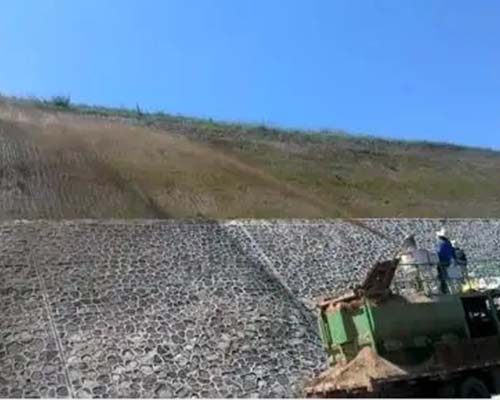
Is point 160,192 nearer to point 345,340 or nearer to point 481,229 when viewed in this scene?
point 481,229

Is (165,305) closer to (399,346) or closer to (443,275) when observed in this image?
(443,275)

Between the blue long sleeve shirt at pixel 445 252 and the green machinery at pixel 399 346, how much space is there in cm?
129

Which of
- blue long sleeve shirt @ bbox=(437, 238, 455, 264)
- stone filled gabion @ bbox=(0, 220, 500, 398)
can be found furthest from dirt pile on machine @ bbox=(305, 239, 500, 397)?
stone filled gabion @ bbox=(0, 220, 500, 398)

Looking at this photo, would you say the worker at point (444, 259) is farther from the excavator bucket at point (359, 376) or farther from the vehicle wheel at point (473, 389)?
the excavator bucket at point (359, 376)

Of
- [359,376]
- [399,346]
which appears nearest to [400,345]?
[399,346]

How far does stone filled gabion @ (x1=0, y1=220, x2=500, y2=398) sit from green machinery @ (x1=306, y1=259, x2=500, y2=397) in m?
3.17

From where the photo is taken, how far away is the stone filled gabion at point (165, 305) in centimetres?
1767

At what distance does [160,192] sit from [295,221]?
5.82 meters

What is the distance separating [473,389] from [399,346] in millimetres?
1580

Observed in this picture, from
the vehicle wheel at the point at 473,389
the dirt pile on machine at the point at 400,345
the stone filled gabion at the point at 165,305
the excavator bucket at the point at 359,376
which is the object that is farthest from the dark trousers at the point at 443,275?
the stone filled gabion at the point at 165,305

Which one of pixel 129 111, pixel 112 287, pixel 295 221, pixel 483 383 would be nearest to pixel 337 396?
pixel 483 383

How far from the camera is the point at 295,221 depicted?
2908cm

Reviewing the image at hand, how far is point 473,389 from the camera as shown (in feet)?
49.2

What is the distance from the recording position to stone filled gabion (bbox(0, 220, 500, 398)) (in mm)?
17672
